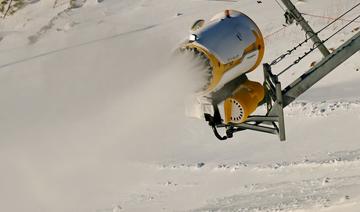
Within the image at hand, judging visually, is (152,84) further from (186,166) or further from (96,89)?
(186,166)

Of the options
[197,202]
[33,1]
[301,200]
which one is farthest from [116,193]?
[33,1]

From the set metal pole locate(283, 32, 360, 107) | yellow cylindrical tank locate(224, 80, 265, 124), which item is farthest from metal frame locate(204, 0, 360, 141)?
yellow cylindrical tank locate(224, 80, 265, 124)

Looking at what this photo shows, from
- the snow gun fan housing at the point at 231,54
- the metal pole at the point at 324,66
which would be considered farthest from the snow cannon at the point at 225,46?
the metal pole at the point at 324,66

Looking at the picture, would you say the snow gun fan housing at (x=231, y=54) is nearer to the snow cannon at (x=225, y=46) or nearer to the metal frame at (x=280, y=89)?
the snow cannon at (x=225, y=46)

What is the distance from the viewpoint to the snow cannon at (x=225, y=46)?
653cm

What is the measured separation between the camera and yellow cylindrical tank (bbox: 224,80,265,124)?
6.74m

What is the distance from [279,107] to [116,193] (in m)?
5.53

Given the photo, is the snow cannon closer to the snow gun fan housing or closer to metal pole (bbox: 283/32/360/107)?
the snow gun fan housing

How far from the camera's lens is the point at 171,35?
17250 mm

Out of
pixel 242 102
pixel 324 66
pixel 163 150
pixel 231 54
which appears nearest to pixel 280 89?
pixel 242 102

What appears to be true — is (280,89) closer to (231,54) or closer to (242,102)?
(242,102)

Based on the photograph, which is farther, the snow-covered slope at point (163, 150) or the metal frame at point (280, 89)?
the snow-covered slope at point (163, 150)

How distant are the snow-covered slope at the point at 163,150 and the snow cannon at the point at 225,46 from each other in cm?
27

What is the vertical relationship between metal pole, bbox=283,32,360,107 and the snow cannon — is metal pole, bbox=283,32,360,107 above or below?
below
